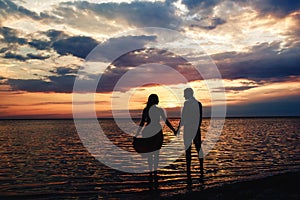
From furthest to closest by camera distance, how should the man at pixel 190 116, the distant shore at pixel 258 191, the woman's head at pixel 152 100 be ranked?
the man at pixel 190 116
the woman's head at pixel 152 100
the distant shore at pixel 258 191

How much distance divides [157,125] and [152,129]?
0.89ft

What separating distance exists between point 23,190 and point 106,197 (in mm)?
4441

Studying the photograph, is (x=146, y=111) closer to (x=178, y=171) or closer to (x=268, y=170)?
(x=178, y=171)

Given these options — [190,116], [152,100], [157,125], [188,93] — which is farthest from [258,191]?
[152,100]

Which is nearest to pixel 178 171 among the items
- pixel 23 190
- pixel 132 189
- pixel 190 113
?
pixel 132 189

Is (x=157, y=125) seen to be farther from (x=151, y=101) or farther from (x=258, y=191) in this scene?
(x=258, y=191)

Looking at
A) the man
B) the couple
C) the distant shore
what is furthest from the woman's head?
the distant shore

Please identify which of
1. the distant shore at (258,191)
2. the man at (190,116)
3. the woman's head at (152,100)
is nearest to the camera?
the distant shore at (258,191)

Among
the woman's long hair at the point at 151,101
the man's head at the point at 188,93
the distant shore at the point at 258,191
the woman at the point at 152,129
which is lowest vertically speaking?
the distant shore at the point at 258,191

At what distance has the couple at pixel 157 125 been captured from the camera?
12.0 metres

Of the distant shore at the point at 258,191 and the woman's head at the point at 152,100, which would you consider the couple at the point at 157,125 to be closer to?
the woman's head at the point at 152,100

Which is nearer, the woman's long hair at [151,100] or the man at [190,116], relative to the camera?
the woman's long hair at [151,100]

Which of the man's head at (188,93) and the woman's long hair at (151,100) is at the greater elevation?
the man's head at (188,93)

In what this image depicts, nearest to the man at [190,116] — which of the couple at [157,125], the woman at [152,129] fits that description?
the couple at [157,125]
